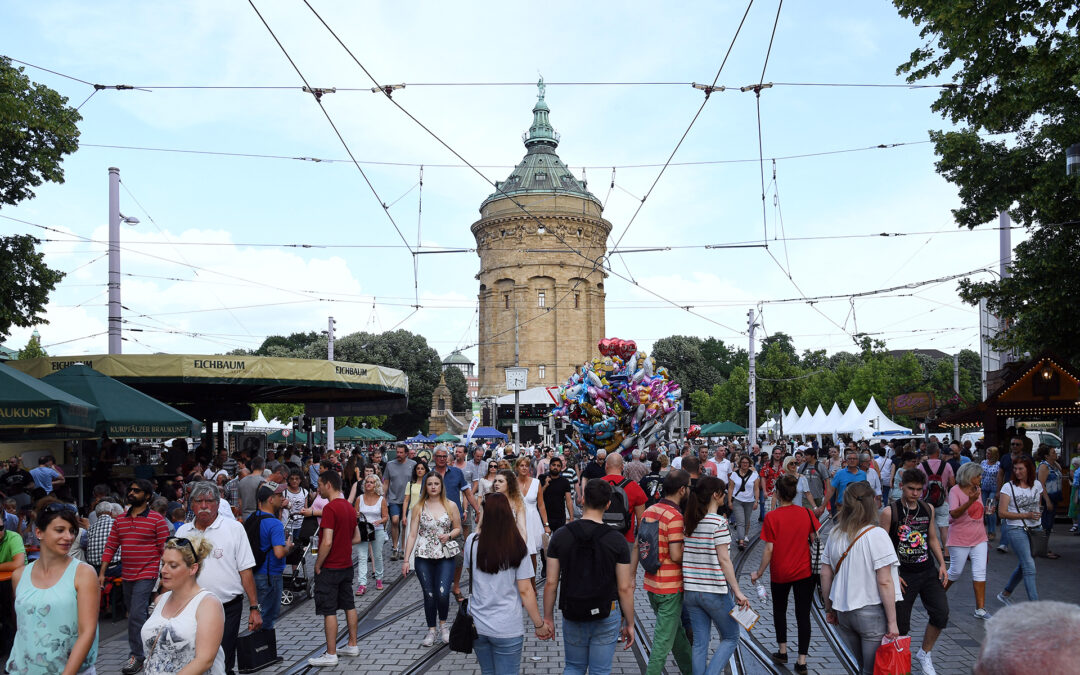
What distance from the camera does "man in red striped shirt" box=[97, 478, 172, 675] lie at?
7.10 meters

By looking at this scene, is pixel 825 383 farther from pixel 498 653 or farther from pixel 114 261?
pixel 498 653

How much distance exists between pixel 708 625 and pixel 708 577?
1.28ft

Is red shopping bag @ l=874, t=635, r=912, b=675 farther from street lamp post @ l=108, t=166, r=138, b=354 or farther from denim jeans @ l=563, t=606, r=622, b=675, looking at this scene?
street lamp post @ l=108, t=166, r=138, b=354

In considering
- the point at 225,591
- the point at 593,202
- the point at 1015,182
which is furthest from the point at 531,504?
the point at 593,202

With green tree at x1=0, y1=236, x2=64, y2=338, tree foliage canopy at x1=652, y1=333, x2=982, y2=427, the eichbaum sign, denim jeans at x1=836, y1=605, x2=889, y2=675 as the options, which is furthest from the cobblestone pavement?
tree foliage canopy at x1=652, y1=333, x2=982, y2=427

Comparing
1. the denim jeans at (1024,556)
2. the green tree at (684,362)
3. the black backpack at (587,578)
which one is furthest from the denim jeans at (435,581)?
the green tree at (684,362)

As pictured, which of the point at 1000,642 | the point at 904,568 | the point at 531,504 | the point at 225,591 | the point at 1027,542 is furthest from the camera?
the point at 531,504

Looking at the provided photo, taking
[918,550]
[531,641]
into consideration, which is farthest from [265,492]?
[918,550]

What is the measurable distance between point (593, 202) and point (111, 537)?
5698cm

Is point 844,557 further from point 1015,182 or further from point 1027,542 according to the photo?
point 1015,182

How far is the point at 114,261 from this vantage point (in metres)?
16.3

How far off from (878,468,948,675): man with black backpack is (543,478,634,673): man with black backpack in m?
2.46

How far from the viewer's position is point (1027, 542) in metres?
8.57

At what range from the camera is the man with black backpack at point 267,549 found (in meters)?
7.43
